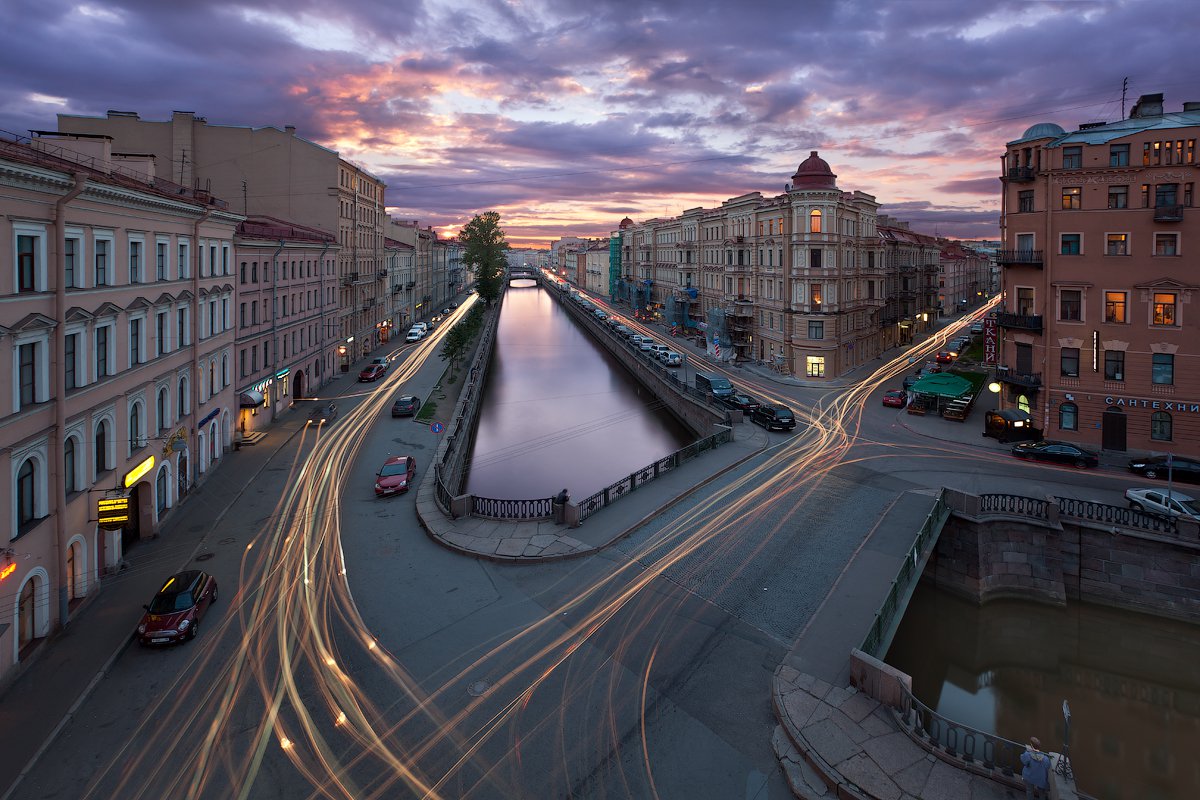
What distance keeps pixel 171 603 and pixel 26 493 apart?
14.7ft

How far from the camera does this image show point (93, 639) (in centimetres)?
1666

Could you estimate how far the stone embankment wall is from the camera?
21.9 meters

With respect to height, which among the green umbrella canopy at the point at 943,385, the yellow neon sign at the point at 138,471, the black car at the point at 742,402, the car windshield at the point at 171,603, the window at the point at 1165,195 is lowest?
the car windshield at the point at 171,603

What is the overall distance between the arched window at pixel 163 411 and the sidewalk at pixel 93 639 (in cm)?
359

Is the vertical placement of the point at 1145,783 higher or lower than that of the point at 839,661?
lower

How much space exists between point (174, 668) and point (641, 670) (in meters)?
11.3

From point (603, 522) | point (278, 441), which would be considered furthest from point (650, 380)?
point (603, 522)

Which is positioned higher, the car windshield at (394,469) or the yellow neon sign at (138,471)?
the yellow neon sign at (138,471)

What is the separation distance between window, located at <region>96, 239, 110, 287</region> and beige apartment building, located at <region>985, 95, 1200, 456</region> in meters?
41.2

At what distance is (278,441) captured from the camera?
36.5 m

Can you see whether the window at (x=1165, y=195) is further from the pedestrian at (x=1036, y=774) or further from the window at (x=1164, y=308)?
the pedestrian at (x=1036, y=774)

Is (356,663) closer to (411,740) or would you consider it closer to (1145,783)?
(411,740)

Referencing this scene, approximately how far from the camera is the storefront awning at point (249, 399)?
118ft

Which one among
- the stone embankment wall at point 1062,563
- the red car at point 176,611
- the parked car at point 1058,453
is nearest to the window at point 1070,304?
the parked car at point 1058,453
